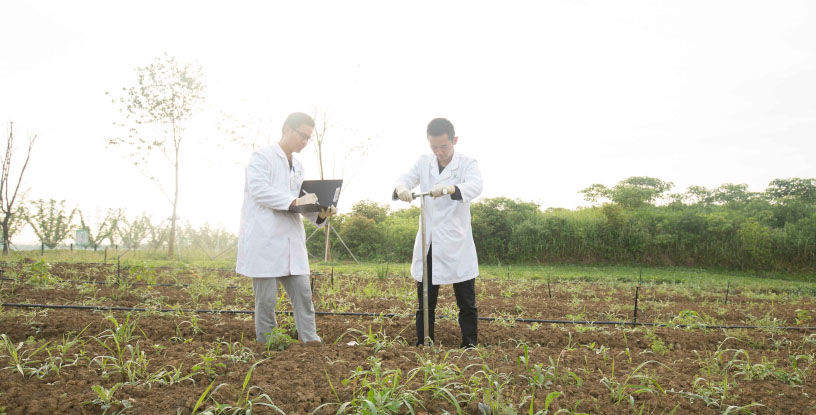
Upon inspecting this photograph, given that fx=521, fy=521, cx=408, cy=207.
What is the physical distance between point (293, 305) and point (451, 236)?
1.07 meters

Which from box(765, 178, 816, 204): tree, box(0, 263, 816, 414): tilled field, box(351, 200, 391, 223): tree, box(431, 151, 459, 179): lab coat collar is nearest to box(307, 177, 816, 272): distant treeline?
box(351, 200, 391, 223): tree

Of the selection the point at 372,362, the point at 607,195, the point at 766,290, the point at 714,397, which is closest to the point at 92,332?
the point at 372,362

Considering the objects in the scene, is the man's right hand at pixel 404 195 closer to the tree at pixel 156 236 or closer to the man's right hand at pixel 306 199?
the man's right hand at pixel 306 199

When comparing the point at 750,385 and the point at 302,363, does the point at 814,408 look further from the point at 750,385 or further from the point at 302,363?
the point at 302,363

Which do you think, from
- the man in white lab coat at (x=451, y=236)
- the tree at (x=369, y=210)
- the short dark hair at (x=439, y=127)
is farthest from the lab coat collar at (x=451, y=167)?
the tree at (x=369, y=210)

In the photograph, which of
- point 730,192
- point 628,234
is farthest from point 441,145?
point 730,192

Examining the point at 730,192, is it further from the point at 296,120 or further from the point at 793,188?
the point at 296,120

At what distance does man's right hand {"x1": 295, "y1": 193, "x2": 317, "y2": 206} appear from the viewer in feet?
9.89

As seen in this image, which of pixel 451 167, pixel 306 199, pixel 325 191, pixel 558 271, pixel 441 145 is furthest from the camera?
pixel 558 271

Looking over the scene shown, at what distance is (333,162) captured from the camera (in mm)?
13477

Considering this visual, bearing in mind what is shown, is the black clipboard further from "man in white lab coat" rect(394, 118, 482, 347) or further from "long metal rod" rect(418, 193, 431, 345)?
"long metal rod" rect(418, 193, 431, 345)

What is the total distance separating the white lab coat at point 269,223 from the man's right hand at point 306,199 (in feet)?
0.14

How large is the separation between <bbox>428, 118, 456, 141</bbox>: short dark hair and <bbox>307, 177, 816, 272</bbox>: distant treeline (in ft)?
34.3

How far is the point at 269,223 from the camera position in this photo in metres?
3.10
